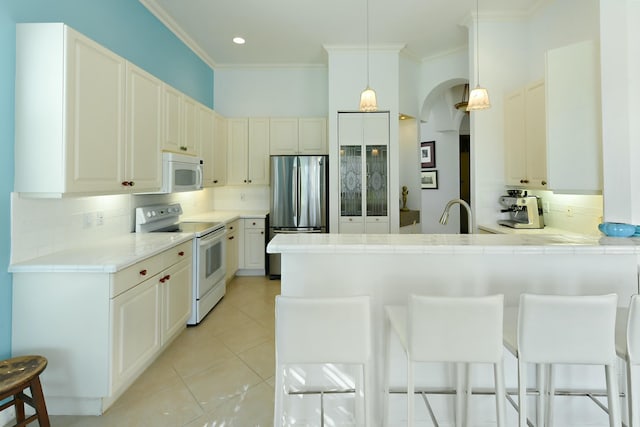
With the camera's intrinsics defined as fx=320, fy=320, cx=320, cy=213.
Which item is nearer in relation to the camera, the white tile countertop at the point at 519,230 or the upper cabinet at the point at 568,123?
the upper cabinet at the point at 568,123

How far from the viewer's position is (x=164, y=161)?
3020 mm

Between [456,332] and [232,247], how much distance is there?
3639mm

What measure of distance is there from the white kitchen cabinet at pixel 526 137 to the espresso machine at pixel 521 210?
0.48 feet

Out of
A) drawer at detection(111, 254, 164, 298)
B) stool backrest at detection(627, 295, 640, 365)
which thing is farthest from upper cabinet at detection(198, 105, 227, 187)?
stool backrest at detection(627, 295, 640, 365)

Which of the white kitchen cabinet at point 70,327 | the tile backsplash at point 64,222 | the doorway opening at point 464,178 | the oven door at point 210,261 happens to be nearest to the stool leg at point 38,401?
the white kitchen cabinet at point 70,327

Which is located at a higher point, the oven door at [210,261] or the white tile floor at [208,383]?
the oven door at [210,261]

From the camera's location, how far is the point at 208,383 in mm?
2232

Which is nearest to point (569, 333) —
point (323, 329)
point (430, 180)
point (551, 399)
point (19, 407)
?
point (551, 399)

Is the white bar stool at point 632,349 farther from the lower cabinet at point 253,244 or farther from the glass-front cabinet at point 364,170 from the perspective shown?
the lower cabinet at point 253,244

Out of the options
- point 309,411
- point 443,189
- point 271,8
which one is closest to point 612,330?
point 309,411

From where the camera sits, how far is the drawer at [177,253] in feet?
8.32

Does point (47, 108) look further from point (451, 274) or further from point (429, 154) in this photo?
point (429, 154)

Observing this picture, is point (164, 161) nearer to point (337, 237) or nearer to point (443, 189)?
point (337, 237)

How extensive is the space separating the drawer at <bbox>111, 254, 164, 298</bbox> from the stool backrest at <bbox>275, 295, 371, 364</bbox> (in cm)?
118
